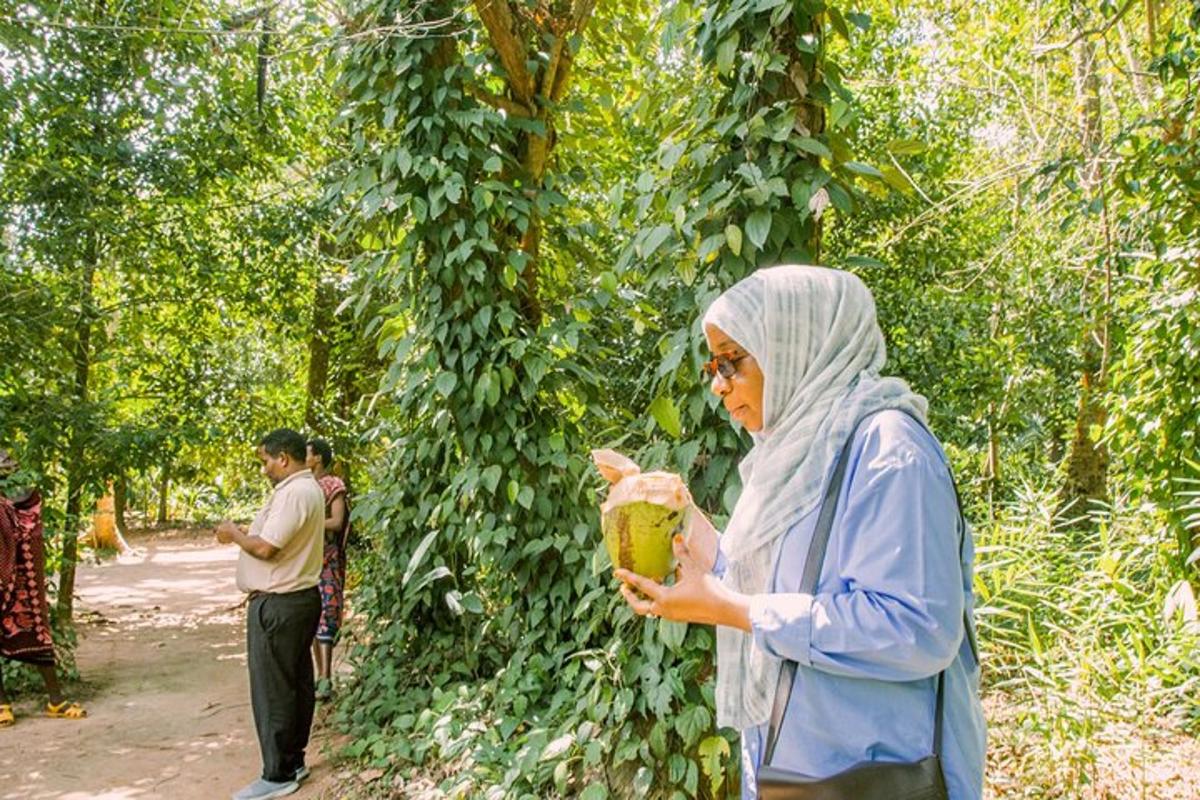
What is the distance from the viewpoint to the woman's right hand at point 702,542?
1755 millimetres

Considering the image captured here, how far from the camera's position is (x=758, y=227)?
2.79m

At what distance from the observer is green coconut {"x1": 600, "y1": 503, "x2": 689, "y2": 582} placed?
1681mm

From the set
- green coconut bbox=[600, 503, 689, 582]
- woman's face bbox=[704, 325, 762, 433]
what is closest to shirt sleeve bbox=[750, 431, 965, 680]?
woman's face bbox=[704, 325, 762, 433]

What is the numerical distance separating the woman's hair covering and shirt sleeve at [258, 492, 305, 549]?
127 inches

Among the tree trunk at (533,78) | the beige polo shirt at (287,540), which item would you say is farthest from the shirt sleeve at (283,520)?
the tree trunk at (533,78)

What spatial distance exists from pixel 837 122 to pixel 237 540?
10.2 ft

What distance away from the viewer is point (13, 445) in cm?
595

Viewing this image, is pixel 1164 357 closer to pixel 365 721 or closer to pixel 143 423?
pixel 365 721

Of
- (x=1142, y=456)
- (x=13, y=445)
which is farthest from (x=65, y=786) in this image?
(x=1142, y=456)

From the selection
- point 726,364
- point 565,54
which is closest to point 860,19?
point 726,364

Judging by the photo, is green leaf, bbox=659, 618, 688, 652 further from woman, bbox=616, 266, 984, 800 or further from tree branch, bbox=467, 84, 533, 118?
Result: tree branch, bbox=467, 84, 533, 118

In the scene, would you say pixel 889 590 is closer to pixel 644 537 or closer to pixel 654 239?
pixel 644 537

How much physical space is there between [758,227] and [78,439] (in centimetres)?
542

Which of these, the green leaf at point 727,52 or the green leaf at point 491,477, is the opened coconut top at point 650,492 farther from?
the green leaf at point 491,477
